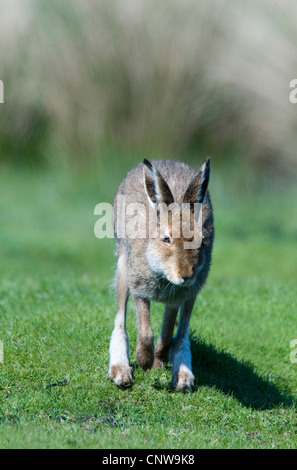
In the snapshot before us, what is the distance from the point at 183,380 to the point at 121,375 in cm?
52

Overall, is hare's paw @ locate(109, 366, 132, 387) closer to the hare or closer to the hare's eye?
the hare

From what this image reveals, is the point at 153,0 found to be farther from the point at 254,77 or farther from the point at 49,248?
the point at 49,248

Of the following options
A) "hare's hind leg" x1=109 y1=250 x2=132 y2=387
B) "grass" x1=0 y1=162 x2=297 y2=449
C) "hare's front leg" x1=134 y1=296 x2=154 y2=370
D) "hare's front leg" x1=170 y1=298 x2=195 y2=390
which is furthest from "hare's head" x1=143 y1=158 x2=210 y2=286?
"grass" x1=0 y1=162 x2=297 y2=449

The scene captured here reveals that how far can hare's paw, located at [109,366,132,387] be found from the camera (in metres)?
6.32

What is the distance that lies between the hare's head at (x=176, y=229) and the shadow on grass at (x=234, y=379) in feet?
4.33

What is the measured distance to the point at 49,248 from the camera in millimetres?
13320

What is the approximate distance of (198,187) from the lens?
6.03 meters

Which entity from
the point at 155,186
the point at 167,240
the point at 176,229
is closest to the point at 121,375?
the point at 167,240

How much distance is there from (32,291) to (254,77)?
894cm

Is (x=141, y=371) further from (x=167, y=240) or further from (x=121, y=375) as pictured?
(x=167, y=240)

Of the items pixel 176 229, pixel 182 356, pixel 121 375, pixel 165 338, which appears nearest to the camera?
pixel 176 229

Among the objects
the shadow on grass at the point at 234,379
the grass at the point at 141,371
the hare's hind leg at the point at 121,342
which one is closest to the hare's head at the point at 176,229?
the hare's hind leg at the point at 121,342

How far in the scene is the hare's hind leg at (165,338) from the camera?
6.73 m

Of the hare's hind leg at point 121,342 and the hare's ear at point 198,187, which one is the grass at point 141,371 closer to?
the hare's hind leg at point 121,342
